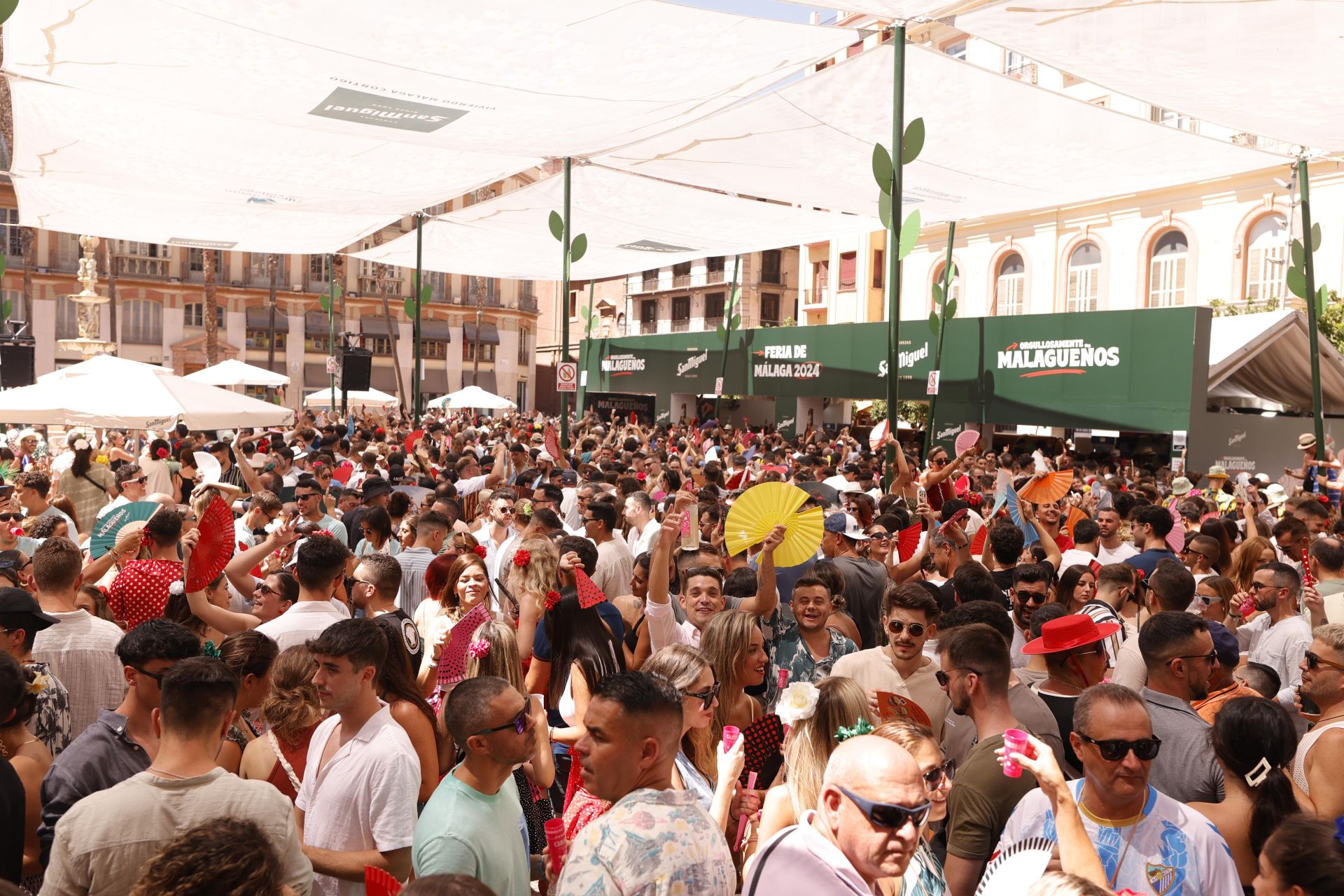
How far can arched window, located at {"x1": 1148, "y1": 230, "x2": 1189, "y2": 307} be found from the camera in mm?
29266

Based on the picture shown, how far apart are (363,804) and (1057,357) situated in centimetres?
1599

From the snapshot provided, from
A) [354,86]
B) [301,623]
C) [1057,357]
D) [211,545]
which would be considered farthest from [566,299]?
[301,623]

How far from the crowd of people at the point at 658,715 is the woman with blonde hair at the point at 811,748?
11 mm

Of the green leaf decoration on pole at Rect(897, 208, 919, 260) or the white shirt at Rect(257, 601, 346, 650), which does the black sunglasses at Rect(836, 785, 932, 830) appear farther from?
the green leaf decoration on pole at Rect(897, 208, 919, 260)

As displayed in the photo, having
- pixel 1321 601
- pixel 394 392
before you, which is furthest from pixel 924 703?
pixel 394 392

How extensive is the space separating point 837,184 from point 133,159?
9801mm

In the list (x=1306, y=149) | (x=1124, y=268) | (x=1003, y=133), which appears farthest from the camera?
(x=1124, y=268)

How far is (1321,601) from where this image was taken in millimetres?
5652

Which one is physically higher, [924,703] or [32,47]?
[32,47]

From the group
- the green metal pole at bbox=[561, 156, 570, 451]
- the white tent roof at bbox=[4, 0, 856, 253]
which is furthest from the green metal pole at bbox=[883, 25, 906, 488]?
the green metal pole at bbox=[561, 156, 570, 451]

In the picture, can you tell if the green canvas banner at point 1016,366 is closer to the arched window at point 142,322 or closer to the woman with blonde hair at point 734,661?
the woman with blonde hair at point 734,661

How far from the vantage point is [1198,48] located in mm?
9430

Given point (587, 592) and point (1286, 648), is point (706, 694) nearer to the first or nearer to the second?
point (587, 592)

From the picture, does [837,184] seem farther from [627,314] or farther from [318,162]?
[627,314]
